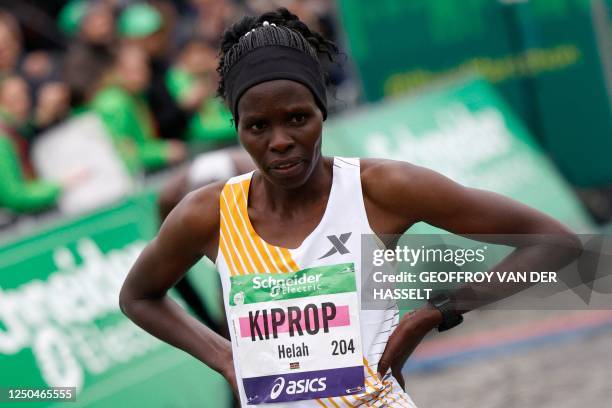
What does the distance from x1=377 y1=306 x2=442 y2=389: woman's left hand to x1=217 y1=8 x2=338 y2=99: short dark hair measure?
2.58 feet

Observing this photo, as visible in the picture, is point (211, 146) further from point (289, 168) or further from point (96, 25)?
point (289, 168)

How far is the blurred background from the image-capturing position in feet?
20.7

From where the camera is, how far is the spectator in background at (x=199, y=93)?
30.9ft

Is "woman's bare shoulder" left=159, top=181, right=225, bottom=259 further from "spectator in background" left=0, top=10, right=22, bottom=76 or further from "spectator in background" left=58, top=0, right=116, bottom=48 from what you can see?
"spectator in background" left=58, top=0, right=116, bottom=48

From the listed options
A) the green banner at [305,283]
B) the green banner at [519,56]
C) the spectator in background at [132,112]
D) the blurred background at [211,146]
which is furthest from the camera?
the green banner at [519,56]

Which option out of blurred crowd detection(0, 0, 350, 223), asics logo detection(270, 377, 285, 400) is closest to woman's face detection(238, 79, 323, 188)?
asics logo detection(270, 377, 285, 400)

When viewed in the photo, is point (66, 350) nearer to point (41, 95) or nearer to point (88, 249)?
point (88, 249)

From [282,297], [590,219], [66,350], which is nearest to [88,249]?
[66,350]

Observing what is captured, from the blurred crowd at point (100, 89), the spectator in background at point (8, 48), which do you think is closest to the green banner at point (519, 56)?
the blurred crowd at point (100, 89)

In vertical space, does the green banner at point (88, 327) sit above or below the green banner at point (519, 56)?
below

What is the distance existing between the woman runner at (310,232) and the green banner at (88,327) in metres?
2.57

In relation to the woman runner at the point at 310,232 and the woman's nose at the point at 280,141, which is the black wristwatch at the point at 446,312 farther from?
the woman's nose at the point at 280,141

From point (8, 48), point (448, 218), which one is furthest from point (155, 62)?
point (448, 218)

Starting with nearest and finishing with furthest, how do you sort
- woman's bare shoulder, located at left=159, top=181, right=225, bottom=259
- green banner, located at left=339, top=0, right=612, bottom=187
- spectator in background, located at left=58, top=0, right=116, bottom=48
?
woman's bare shoulder, located at left=159, top=181, right=225, bottom=259
spectator in background, located at left=58, top=0, right=116, bottom=48
green banner, located at left=339, top=0, right=612, bottom=187
